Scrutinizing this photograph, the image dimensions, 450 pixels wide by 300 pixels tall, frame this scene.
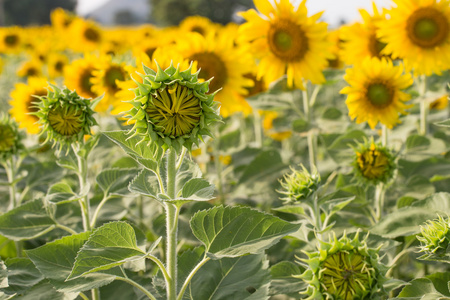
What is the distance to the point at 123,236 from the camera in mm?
1275

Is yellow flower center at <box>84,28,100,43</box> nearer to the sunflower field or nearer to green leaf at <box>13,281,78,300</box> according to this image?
the sunflower field

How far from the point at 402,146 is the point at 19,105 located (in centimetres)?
217

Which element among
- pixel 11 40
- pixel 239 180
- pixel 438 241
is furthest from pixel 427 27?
pixel 11 40

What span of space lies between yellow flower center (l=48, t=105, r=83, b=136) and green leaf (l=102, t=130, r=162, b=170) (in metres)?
0.32

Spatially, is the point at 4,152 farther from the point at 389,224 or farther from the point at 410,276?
the point at 410,276

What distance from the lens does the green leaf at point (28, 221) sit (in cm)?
171

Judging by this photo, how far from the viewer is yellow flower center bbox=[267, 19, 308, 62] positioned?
2.34 metres

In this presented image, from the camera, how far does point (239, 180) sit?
2529 millimetres

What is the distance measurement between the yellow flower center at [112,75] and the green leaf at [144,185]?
1.08 metres

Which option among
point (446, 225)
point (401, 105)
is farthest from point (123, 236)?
point (401, 105)

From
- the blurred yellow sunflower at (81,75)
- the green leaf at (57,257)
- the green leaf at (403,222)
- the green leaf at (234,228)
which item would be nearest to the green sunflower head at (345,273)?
the green leaf at (234,228)

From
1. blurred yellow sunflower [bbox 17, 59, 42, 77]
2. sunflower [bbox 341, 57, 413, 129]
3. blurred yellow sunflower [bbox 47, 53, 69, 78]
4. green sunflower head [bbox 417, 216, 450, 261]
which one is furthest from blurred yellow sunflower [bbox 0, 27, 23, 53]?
green sunflower head [bbox 417, 216, 450, 261]

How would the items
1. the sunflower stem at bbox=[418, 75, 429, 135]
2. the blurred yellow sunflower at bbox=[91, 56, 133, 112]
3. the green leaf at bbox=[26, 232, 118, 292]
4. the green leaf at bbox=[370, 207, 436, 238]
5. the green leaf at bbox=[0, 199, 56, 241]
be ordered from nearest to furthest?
1. the green leaf at bbox=[26, 232, 118, 292]
2. the green leaf at bbox=[370, 207, 436, 238]
3. the green leaf at bbox=[0, 199, 56, 241]
4. the blurred yellow sunflower at bbox=[91, 56, 133, 112]
5. the sunflower stem at bbox=[418, 75, 429, 135]

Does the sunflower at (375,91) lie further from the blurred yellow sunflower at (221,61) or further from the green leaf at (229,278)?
the green leaf at (229,278)
